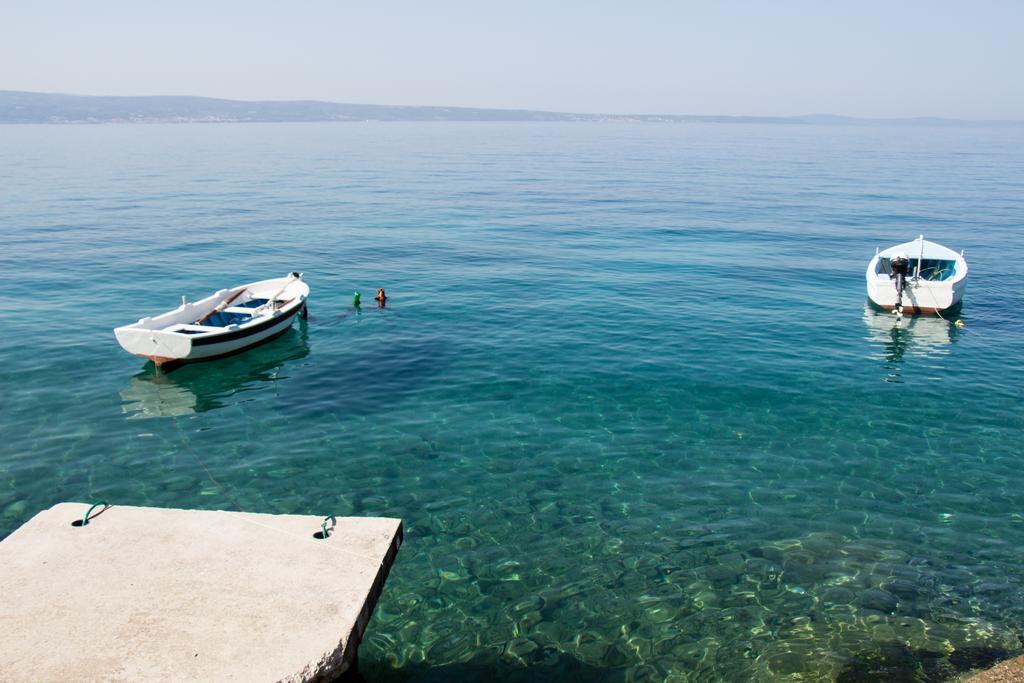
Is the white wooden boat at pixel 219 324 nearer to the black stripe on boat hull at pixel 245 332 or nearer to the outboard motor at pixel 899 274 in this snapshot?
the black stripe on boat hull at pixel 245 332

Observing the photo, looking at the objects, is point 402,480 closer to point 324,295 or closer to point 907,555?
point 907,555

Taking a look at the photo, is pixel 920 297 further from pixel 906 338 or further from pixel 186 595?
pixel 186 595

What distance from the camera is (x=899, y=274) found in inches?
1485

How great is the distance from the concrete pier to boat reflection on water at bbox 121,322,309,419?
15.5m

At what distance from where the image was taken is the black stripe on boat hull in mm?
29844

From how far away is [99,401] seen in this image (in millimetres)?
26859

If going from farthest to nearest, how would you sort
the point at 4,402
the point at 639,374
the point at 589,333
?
the point at 589,333 → the point at 639,374 → the point at 4,402

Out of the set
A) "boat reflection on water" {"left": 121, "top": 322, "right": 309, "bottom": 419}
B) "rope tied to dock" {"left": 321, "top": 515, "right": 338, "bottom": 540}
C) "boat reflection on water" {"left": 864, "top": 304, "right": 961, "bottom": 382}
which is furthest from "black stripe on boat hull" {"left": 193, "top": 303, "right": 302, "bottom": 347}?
"boat reflection on water" {"left": 864, "top": 304, "right": 961, "bottom": 382}

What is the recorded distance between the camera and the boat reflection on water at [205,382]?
26703 millimetres

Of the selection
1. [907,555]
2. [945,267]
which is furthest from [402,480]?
[945,267]

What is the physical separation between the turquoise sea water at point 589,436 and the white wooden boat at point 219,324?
101cm

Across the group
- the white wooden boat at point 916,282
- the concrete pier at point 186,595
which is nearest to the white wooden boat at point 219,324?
the concrete pier at point 186,595

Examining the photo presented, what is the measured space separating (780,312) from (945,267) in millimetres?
11413

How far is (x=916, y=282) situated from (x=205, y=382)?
116 ft
